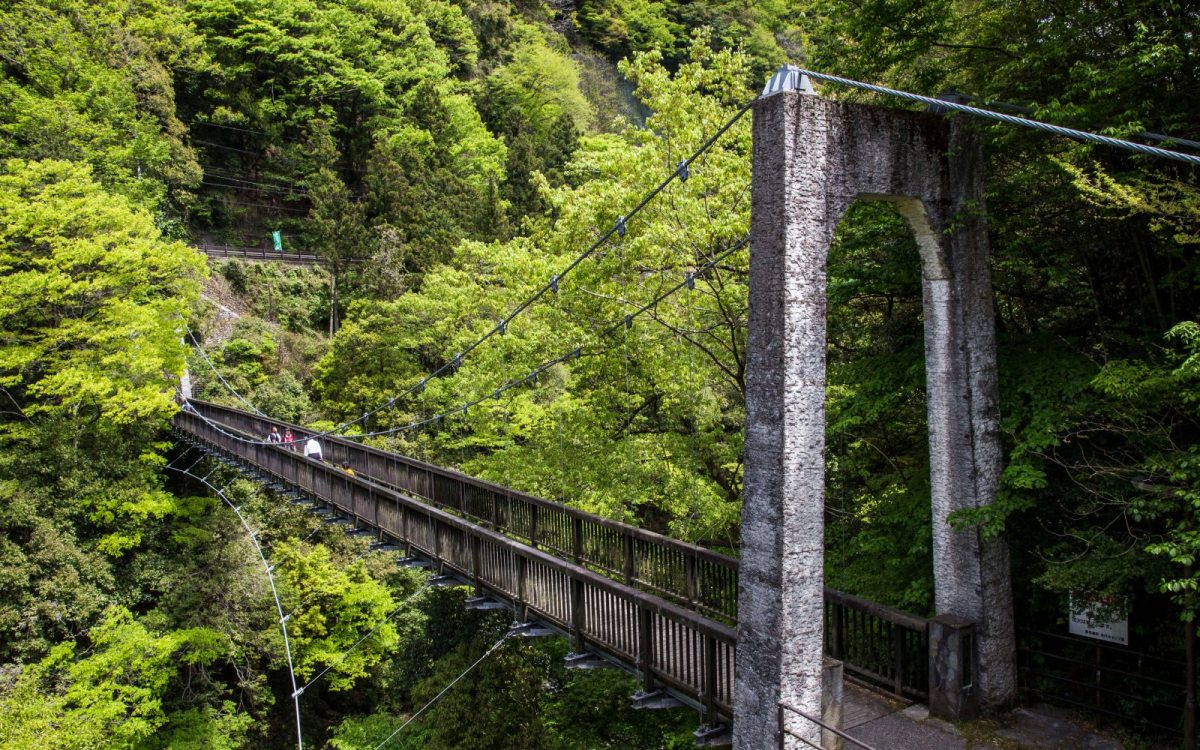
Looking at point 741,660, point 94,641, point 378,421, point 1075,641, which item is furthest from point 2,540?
point 1075,641

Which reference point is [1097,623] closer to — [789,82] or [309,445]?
[789,82]

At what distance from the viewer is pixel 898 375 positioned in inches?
258

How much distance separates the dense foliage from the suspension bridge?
0.45m

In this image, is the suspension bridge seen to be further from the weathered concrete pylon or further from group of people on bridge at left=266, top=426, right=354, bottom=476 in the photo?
group of people on bridge at left=266, top=426, right=354, bottom=476

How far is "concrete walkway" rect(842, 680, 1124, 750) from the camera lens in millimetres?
4906

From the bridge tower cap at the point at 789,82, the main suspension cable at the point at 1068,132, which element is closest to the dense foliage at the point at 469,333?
the main suspension cable at the point at 1068,132

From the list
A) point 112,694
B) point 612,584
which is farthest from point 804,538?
point 112,694

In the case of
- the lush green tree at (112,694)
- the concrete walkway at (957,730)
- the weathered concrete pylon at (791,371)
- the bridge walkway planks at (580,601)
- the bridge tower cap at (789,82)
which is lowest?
the lush green tree at (112,694)

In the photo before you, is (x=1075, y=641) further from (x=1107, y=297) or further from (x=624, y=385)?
(x=624, y=385)

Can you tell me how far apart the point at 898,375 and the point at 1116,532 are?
194 centimetres

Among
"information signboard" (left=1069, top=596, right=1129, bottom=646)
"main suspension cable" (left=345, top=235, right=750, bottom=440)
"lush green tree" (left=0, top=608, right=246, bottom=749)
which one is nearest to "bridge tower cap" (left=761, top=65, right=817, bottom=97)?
"main suspension cable" (left=345, top=235, right=750, bottom=440)

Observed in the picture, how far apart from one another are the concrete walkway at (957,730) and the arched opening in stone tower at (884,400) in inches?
41.4

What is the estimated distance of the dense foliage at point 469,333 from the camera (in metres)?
5.23

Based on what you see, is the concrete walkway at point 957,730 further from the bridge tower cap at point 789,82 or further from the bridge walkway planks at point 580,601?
the bridge tower cap at point 789,82
